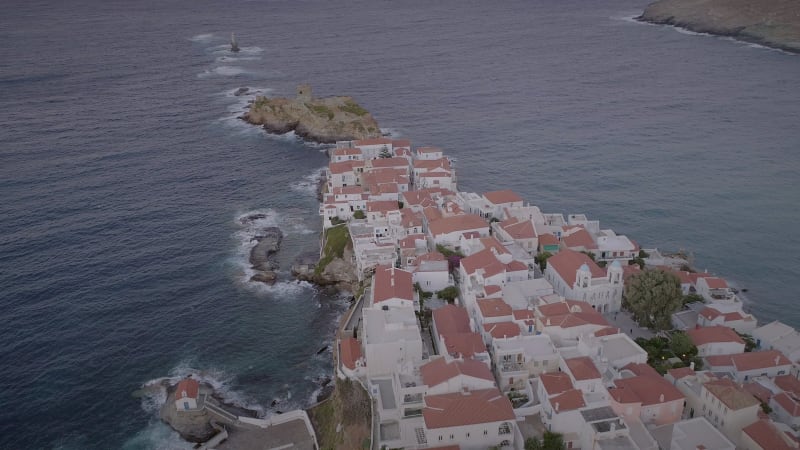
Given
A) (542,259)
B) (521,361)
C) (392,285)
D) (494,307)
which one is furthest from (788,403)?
(392,285)

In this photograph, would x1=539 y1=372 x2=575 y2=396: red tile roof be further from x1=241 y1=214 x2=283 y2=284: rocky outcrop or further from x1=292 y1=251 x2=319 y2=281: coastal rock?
x1=241 y1=214 x2=283 y2=284: rocky outcrop

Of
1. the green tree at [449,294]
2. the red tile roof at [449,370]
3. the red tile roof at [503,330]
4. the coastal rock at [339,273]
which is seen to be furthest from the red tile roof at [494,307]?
the coastal rock at [339,273]

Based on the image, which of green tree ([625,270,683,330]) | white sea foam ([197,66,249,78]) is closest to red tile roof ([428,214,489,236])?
green tree ([625,270,683,330])

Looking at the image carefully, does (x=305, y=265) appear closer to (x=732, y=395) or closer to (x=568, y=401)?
(x=568, y=401)

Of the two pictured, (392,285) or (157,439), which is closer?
(157,439)

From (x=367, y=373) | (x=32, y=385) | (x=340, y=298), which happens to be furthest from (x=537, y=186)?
(x=32, y=385)

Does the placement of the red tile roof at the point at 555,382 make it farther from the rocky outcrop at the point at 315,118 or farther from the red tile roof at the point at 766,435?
the rocky outcrop at the point at 315,118
